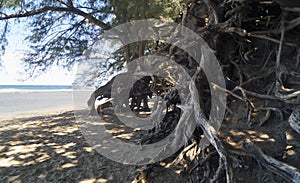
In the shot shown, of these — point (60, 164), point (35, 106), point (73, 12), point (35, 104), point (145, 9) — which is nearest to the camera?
point (60, 164)

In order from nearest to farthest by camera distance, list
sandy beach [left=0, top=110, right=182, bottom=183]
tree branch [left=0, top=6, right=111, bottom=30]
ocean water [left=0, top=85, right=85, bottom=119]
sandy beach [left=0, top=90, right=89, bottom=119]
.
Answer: sandy beach [left=0, top=110, right=182, bottom=183] < tree branch [left=0, top=6, right=111, bottom=30] < sandy beach [left=0, top=90, right=89, bottom=119] < ocean water [left=0, top=85, right=85, bottom=119]

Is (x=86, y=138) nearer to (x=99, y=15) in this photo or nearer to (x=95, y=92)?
(x=95, y=92)

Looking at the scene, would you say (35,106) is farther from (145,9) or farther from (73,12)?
(145,9)

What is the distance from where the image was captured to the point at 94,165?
2.91 m

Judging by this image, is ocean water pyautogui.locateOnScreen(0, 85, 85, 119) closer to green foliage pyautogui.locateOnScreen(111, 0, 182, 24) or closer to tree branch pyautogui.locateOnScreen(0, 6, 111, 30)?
tree branch pyautogui.locateOnScreen(0, 6, 111, 30)

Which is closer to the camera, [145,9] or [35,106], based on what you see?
[145,9]

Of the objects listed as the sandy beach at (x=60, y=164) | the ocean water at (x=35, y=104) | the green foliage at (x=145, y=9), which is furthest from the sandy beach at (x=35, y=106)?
the sandy beach at (x=60, y=164)

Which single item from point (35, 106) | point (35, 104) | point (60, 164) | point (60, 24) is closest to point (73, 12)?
point (60, 24)

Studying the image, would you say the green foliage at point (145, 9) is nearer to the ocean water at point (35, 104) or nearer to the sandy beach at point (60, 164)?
the sandy beach at point (60, 164)

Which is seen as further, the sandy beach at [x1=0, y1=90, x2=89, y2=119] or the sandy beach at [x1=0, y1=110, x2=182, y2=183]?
the sandy beach at [x1=0, y1=90, x2=89, y2=119]

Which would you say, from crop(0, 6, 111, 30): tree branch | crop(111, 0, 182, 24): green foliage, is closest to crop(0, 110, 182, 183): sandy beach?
crop(111, 0, 182, 24): green foliage

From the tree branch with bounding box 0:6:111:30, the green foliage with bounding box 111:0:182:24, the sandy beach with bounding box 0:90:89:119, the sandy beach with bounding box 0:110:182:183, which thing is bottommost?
the sandy beach with bounding box 0:90:89:119

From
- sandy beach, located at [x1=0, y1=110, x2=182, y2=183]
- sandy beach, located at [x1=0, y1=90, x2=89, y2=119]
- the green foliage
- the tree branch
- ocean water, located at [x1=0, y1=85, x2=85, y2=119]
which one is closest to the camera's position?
sandy beach, located at [x1=0, y1=110, x2=182, y2=183]

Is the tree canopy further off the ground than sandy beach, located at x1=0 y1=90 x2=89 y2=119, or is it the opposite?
the tree canopy
